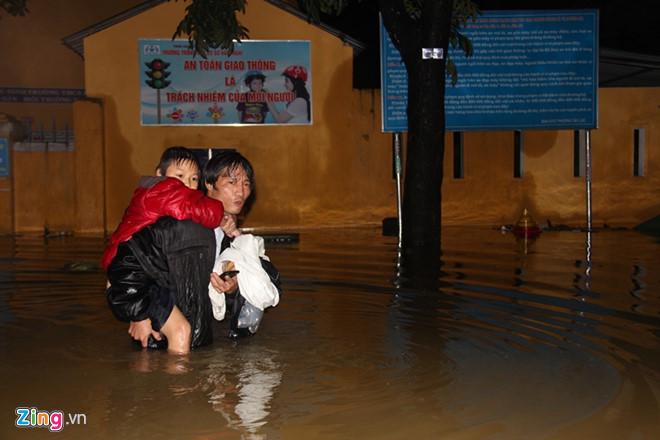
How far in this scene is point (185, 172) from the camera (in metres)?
5.41

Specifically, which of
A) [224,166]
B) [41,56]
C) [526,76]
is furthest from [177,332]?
[41,56]

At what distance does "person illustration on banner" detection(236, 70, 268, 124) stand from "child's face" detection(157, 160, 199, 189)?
9.83 m

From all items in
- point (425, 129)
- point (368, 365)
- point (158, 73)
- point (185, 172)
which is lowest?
point (368, 365)

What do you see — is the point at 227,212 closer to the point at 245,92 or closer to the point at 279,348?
the point at 279,348

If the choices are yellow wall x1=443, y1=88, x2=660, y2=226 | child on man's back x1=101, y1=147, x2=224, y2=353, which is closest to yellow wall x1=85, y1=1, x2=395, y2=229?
yellow wall x1=443, y1=88, x2=660, y2=226

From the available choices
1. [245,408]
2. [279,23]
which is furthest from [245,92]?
[245,408]

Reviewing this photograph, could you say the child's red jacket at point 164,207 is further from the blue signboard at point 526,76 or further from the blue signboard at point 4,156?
the blue signboard at point 4,156

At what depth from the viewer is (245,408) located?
428cm

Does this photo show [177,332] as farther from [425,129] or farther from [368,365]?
[425,129]

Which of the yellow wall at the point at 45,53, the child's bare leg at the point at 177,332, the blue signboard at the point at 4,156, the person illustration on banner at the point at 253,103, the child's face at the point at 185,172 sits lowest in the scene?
the child's bare leg at the point at 177,332

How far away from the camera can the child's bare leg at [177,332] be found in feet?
17.4

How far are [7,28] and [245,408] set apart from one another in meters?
20.4

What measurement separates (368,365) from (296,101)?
417 inches

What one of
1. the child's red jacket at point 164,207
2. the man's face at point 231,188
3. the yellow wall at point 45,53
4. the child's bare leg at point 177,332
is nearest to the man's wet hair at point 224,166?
the man's face at point 231,188
